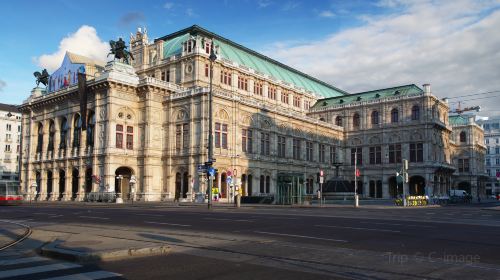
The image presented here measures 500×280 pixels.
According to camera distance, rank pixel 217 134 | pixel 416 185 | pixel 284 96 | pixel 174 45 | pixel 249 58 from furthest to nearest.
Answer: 1. pixel 284 96
2. pixel 416 185
3. pixel 249 58
4. pixel 174 45
5. pixel 217 134

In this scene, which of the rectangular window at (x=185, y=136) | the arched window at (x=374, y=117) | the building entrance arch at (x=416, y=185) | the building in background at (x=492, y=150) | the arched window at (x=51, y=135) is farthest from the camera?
the building in background at (x=492, y=150)

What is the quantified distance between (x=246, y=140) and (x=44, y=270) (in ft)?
199

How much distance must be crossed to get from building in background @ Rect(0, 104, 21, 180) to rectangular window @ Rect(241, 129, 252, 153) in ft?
265

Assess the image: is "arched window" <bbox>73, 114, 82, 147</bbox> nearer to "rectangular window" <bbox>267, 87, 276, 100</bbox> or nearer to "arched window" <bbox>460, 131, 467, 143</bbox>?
"rectangular window" <bbox>267, 87, 276, 100</bbox>

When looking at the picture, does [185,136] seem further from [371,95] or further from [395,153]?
[371,95]

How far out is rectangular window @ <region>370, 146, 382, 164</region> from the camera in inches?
3605

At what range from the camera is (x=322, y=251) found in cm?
1209

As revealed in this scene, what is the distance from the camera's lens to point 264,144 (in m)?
73.6

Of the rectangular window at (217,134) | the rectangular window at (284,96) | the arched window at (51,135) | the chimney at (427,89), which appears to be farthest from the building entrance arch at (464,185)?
the arched window at (51,135)

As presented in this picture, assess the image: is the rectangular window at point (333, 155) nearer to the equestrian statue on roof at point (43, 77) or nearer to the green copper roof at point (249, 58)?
the green copper roof at point (249, 58)

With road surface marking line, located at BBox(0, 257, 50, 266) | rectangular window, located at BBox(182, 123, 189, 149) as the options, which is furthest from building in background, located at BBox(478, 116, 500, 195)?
road surface marking line, located at BBox(0, 257, 50, 266)

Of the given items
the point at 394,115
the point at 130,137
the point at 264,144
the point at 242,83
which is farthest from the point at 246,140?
the point at 394,115

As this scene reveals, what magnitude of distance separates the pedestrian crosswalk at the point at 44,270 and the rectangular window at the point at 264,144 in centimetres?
6207

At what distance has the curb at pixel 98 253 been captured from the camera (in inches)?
411
